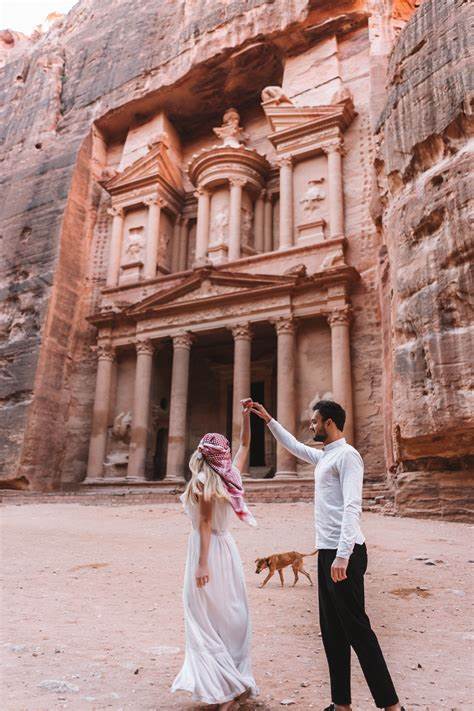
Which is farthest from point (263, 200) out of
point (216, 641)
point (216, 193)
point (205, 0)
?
point (216, 641)

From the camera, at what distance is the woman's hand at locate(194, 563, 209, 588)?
3098mm

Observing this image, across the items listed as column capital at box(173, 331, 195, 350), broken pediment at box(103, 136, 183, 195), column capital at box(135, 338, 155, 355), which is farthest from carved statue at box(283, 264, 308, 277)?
broken pediment at box(103, 136, 183, 195)

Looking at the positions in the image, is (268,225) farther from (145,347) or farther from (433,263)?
(433,263)

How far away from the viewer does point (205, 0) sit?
24609mm

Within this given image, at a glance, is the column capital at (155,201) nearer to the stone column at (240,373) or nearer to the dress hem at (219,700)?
the stone column at (240,373)

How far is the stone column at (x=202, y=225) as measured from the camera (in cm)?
2120

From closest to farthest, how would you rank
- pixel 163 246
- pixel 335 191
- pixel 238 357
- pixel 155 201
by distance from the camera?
1. pixel 238 357
2. pixel 335 191
3. pixel 155 201
4. pixel 163 246

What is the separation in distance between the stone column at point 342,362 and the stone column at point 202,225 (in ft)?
19.7

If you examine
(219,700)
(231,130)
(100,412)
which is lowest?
(219,700)

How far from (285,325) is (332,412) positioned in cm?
1440

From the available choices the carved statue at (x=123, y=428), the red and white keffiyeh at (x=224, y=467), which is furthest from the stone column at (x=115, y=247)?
the red and white keffiyeh at (x=224, y=467)

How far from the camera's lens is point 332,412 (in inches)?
128

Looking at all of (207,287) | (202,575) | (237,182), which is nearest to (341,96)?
(237,182)

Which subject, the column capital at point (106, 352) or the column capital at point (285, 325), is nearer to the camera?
the column capital at point (285, 325)
